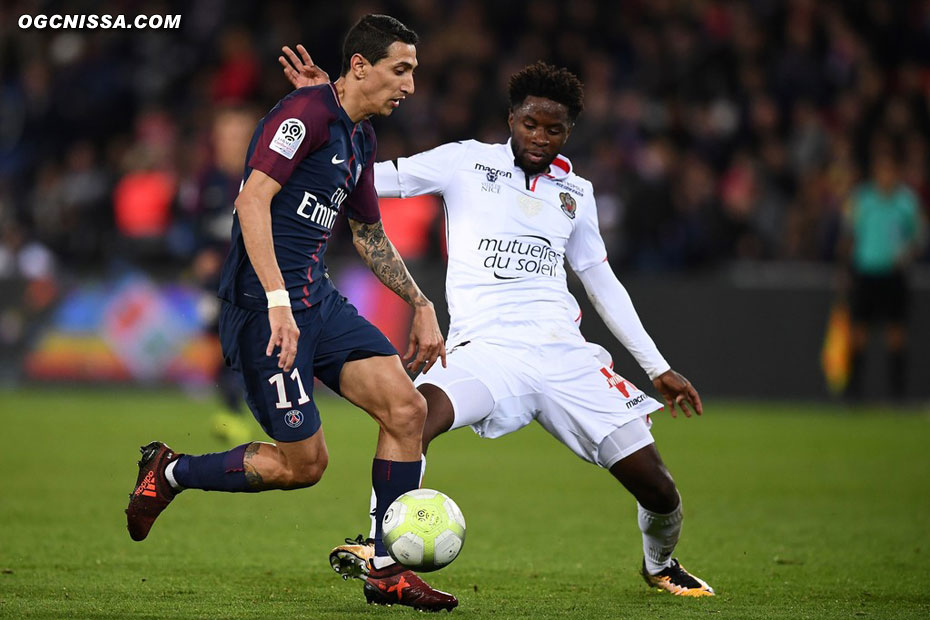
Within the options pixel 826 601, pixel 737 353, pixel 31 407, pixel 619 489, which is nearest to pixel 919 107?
pixel 737 353

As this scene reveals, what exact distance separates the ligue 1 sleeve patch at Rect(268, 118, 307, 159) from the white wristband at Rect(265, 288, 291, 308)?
52 cm

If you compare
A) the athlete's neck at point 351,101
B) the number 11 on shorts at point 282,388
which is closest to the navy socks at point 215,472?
the number 11 on shorts at point 282,388

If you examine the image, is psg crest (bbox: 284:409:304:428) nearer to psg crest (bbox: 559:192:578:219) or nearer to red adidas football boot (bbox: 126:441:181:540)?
red adidas football boot (bbox: 126:441:181:540)

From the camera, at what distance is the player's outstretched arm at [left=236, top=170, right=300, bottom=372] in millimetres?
5082

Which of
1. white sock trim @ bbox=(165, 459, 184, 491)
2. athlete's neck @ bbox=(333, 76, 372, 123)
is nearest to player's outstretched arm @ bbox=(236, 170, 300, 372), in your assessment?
athlete's neck @ bbox=(333, 76, 372, 123)

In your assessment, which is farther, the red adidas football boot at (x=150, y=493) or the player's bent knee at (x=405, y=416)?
the red adidas football boot at (x=150, y=493)

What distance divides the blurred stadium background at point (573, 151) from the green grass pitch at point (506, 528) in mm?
2011

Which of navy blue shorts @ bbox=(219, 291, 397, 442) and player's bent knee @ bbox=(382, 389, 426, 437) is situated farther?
player's bent knee @ bbox=(382, 389, 426, 437)

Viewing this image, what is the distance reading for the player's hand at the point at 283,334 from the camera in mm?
5070

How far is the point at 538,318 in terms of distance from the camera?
6.28 meters

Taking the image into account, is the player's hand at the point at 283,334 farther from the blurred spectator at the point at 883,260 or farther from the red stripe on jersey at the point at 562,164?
the blurred spectator at the point at 883,260

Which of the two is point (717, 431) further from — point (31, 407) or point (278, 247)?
point (278, 247)

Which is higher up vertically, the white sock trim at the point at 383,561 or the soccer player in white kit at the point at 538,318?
the soccer player in white kit at the point at 538,318

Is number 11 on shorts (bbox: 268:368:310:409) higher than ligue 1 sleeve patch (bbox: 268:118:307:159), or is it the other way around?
ligue 1 sleeve patch (bbox: 268:118:307:159)
